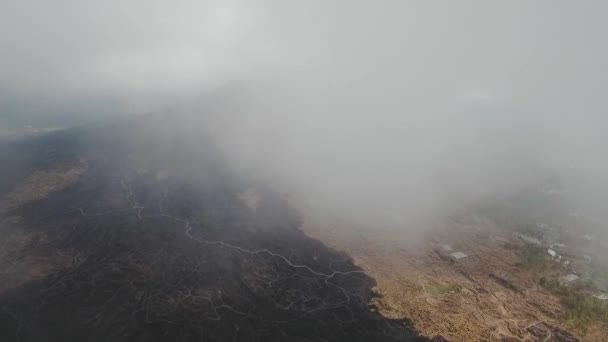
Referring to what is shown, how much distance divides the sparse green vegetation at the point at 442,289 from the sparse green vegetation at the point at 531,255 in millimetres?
12516

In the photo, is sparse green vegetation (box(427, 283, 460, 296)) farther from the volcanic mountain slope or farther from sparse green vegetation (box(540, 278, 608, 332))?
sparse green vegetation (box(540, 278, 608, 332))

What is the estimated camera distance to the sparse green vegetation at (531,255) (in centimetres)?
4884

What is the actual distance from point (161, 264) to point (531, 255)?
43854 millimetres

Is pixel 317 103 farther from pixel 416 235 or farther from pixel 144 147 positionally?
pixel 416 235

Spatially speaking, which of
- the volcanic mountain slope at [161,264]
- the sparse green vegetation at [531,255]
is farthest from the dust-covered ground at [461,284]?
the volcanic mountain slope at [161,264]

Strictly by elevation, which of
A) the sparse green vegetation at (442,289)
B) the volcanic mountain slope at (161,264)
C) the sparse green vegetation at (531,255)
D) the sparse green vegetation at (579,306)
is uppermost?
the sparse green vegetation at (579,306)

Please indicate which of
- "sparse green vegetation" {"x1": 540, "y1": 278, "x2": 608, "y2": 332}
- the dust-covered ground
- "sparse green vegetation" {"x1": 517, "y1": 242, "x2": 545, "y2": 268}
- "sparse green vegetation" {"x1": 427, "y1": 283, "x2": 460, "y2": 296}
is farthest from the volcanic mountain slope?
"sparse green vegetation" {"x1": 517, "y1": 242, "x2": 545, "y2": 268}

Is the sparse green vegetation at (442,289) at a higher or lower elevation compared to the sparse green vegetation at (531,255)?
higher

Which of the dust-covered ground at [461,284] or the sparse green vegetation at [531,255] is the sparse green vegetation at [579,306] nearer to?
the dust-covered ground at [461,284]

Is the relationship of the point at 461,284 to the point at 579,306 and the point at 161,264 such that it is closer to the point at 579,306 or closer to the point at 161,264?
the point at 579,306

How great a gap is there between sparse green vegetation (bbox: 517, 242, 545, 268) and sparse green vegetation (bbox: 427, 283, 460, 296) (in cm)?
1252

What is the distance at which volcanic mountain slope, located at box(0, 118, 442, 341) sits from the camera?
33.6 meters

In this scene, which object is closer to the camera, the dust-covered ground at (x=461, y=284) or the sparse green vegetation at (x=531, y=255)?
the dust-covered ground at (x=461, y=284)

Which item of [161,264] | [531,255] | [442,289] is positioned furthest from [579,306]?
[161,264]
